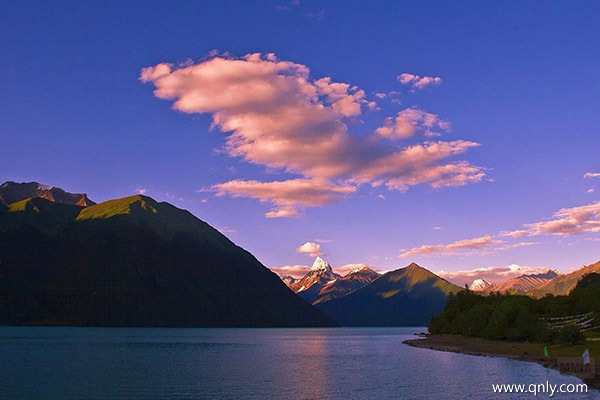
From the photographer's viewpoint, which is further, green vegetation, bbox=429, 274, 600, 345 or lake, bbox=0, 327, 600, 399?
green vegetation, bbox=429, 274, 600, 345

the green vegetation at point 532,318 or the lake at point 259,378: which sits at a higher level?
the green vegetation at point 532,318

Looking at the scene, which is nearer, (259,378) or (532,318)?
(259,378)

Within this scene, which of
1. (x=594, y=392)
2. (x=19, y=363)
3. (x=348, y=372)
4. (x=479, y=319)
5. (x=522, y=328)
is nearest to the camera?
Result: (x=594, y=392)

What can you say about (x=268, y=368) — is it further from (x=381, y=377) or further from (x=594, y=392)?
(x=594, y=392)

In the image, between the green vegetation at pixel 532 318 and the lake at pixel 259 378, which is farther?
the green vegetation at pixel 532 318

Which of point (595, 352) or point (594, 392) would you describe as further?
point (595, 352)

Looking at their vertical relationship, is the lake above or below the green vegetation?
below

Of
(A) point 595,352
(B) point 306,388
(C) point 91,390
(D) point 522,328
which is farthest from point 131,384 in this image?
(D) point 522,328

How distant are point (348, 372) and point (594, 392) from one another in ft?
136

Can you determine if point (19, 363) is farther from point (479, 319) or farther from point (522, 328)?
point (479, 319)

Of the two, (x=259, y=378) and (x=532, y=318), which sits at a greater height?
(x=532, y=318)

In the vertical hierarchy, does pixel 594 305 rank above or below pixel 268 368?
above

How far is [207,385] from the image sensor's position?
77188 millimetres

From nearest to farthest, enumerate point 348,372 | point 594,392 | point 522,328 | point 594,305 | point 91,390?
point 594,392 < point 91,390 < point 348,372 < point 522,328 < point 594,305
